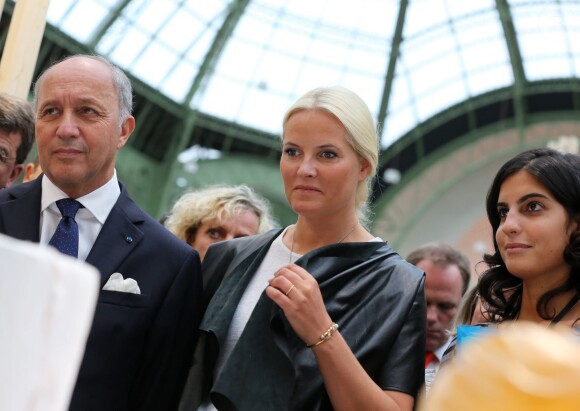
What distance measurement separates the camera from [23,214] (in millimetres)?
2752

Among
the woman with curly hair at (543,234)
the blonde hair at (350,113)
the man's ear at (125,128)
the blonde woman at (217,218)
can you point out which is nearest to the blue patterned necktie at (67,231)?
the man's ear at (125,128)

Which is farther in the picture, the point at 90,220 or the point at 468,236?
the point at 468,236

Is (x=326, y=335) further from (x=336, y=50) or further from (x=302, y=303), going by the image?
(x=336, y=50)

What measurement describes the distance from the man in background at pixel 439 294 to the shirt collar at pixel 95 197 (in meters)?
2.18

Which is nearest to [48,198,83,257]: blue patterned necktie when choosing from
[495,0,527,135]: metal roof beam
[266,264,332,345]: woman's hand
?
[266,264,332,345]: woman's hand

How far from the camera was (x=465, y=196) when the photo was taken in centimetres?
2195

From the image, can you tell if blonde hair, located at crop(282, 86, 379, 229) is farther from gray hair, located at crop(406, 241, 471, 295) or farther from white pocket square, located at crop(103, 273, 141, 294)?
gray hair, located at crop(406, 241, 471, 295)

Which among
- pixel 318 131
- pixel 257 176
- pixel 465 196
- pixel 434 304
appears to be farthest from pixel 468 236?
pixel 318 131

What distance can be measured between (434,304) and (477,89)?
16850 millimetres

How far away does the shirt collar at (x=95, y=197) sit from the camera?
281 centimetres

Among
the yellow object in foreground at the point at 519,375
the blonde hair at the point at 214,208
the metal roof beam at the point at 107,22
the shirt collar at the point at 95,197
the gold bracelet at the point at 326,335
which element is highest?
the metal roof beam at the point at 107,22

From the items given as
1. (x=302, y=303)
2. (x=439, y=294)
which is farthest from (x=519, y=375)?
(x=439, y=294)

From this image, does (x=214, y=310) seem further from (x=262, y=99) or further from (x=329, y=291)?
(x=262, y=99)

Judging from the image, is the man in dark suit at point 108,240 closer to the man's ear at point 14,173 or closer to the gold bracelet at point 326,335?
the gold bracelet at point 326,335
